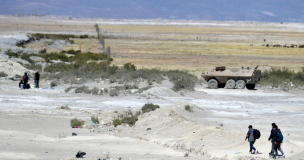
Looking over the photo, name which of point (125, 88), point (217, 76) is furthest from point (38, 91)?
point (217, 76)

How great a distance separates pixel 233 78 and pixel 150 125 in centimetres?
1226

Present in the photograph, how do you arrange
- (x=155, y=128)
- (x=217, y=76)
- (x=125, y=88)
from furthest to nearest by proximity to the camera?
(x=217, y=76), (x=125, y=88), (x=155, y=128)

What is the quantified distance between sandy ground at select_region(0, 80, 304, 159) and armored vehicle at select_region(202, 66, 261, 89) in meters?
1.31

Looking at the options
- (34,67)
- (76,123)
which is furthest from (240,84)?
(34,67)

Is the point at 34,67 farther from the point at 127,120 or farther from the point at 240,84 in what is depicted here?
the point at 127,120

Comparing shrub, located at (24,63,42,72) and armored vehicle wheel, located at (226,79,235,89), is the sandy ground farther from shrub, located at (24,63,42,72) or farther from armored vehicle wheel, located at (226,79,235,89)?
shrub, located at (24,63,42,72)

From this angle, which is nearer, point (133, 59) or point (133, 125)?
point (133, 125)

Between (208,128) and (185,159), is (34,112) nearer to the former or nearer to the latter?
(208,128)

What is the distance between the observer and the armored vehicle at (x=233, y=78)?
24.5 meters

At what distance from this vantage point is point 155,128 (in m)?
13.9

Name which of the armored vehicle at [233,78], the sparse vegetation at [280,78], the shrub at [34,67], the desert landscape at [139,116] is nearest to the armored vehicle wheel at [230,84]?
the armored vehicle at [233,78]

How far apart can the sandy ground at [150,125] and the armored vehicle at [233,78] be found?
4.31ft

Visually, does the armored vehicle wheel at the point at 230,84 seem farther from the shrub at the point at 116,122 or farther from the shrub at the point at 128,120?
the shrub at the point at 116,122

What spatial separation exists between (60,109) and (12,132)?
16.5 ft
